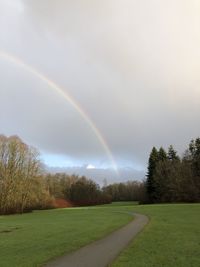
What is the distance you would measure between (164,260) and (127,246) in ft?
14.8

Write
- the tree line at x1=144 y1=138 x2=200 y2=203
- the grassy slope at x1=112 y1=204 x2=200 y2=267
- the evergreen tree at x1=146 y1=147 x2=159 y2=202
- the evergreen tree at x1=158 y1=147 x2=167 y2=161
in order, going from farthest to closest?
the evergreen tree at x1=158 y1=147 x2=167 y2=161
the evergreen tree at x1=146 y1=147 x2=159 y2=202
the tree line at x1=144 y1=138 x2=200 y2=203
the grassy slope at x1=112 y1=204 x2=200 y2=267

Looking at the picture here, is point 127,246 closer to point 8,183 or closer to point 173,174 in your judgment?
point 8,183

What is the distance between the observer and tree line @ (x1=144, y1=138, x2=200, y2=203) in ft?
354

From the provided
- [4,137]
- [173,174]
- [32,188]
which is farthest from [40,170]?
[173,174]

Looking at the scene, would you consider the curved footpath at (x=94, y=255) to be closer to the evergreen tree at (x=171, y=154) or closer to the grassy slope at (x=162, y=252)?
the grassy slope at (x=162, y=252)

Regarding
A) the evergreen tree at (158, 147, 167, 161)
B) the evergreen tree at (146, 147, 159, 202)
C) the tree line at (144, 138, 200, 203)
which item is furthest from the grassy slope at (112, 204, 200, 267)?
the evergreen tree at (158, 147, 167, 161)

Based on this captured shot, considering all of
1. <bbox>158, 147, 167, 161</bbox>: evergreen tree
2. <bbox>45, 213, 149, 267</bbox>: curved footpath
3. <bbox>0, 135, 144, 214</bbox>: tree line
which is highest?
<bbox>158, 147, 167, 161</bbox>: evergreen tree

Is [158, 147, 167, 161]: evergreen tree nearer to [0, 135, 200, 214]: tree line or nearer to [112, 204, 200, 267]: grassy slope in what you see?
[0, 135, 200, 214]: tree line

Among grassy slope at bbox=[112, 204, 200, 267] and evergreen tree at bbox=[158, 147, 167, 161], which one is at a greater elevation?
evergreen tree at bbox=[158, 147, 167, 161]

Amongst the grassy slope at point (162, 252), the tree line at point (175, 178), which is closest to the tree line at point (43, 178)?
the tree line at point (175, 178)

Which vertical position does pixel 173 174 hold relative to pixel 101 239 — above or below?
above

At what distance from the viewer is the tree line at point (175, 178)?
4245 inches

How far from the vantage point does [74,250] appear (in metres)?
18.8

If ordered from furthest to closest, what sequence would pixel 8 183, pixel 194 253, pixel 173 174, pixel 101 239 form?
pixel 173 174 < pixel 8 183 < pixel 101 239 < pixel 194 253
